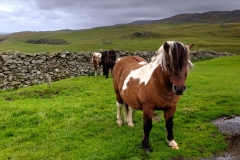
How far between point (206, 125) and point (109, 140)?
139 inches

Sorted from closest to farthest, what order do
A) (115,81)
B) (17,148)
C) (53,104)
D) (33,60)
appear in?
(17,148), (115,81), (53,104), (33,60)

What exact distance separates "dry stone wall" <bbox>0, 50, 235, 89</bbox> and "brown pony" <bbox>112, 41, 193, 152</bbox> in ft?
34.0

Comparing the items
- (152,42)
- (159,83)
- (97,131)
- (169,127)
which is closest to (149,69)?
(159,83)

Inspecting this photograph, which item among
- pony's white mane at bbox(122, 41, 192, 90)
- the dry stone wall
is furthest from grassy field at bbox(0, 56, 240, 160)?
the dry stone wall

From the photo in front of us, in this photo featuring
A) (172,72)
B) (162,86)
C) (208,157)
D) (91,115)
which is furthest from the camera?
(91,115)

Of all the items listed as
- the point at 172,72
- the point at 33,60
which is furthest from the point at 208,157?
the point at 33,60

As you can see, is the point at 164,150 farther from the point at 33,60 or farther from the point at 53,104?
the point at 33,60

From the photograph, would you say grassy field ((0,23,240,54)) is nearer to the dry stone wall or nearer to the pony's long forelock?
the dry stone wall

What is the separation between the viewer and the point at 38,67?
2028cm

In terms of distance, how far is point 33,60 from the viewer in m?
20.5

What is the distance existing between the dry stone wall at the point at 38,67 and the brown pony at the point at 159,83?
10.4 m

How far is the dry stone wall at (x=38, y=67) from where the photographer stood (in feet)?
58.7

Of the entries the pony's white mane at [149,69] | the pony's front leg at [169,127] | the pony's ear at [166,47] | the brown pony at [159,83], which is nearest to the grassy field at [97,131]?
the pony's front leg at [169,127]

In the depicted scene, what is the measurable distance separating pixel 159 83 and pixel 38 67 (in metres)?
16.6
